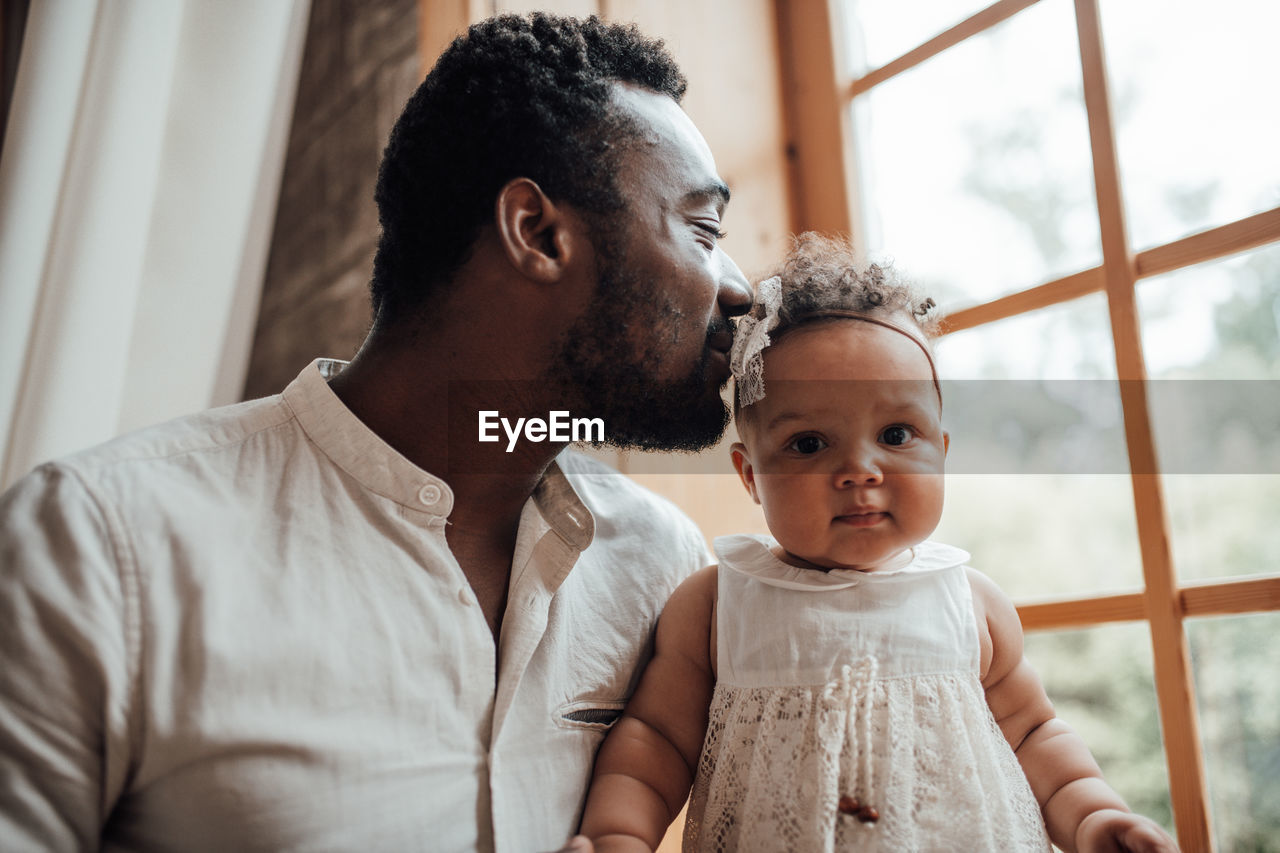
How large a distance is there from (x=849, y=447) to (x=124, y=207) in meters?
1.30

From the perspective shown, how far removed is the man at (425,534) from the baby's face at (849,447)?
0.14m

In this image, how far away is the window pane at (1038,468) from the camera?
1301mm

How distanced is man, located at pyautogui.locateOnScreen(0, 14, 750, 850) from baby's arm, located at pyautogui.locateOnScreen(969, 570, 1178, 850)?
0.41m

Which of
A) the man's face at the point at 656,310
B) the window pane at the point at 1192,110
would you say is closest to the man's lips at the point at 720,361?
the man's face at the point at 656,310

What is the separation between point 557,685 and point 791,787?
0.93ft

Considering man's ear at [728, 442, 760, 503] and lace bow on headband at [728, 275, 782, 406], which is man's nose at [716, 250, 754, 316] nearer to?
lace bow on headband at [728, 275, 782, 406]

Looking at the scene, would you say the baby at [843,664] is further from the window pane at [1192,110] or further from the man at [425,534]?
the window pane at [1192,110]

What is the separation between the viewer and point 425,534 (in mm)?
999

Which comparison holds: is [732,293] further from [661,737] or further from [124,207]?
[124,207]

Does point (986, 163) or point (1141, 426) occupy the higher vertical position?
point (986, 163)

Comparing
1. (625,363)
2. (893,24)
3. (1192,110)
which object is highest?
(893,24)

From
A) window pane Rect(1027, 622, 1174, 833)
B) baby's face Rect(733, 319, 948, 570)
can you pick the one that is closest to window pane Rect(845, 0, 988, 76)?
baby's face Rect(733, 319, 948, 570)

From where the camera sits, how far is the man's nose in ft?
3.86

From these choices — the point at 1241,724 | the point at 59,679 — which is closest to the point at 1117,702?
the point at 1241,724
